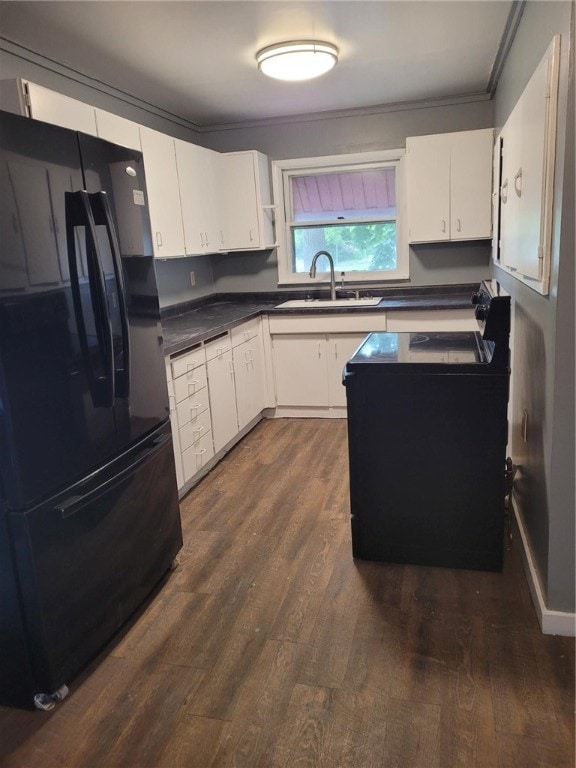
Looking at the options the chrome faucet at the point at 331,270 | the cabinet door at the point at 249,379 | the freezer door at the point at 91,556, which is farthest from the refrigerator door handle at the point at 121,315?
the chrome faucet at the point at 331,270

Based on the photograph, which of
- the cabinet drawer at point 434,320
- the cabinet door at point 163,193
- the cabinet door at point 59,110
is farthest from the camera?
the cabinet drawer at point 434,320

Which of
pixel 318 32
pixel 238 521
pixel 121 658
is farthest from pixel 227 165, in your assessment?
pixel 121 658

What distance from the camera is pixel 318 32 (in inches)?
108

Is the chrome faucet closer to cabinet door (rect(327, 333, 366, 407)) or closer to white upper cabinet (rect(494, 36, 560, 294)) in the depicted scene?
cabinet door (rect(327, 333, 366, 407))

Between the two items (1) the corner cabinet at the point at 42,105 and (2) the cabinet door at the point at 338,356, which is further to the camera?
(2) the cabinet door at the point at 338,356

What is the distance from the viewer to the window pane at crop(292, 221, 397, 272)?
465 centimetres

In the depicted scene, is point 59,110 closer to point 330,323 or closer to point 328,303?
point 330,323

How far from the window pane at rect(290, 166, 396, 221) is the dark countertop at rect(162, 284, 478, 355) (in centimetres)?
68

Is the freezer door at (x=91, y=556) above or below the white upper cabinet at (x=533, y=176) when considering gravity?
below

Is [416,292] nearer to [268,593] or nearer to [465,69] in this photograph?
[465,69]

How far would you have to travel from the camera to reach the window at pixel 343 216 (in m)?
4.55

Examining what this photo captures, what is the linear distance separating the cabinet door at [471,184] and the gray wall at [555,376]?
1.50 m

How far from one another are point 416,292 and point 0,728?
3.96m

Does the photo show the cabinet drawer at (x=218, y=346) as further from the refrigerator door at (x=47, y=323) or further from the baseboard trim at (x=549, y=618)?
the baseboard trim at (x=549, y=618)
